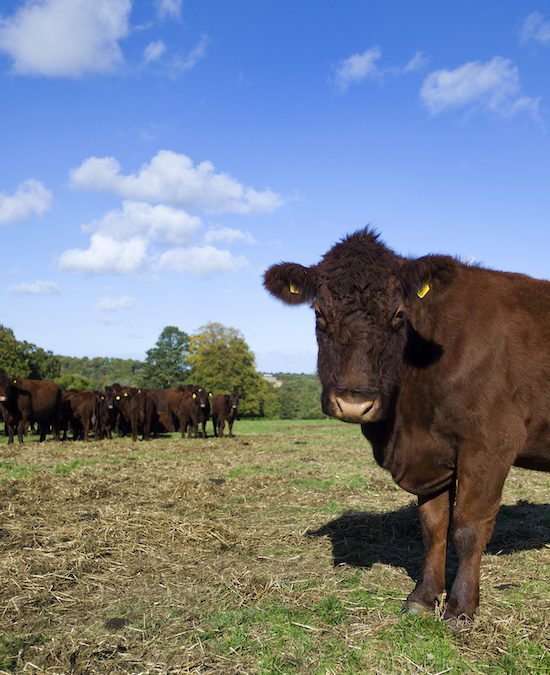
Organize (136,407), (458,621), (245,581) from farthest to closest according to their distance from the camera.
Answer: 1. (136,407)
2. (245,581)
3. (458,621)

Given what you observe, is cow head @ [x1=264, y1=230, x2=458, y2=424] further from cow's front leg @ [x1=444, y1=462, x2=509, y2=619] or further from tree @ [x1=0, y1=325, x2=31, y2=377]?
tree @ [x1=0, y1=325, x2=31, y2=377]

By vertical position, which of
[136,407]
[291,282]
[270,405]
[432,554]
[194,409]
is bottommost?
[270,405]

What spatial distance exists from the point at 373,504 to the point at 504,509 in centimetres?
179

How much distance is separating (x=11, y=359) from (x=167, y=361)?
2154cm

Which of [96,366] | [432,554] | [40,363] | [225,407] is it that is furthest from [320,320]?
[96,366]

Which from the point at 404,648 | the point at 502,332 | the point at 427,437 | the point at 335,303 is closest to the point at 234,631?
the point at 404,648

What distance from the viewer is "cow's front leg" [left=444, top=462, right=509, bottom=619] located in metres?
3.68

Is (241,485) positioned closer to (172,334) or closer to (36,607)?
(36,607)

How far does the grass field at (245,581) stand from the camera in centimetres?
326

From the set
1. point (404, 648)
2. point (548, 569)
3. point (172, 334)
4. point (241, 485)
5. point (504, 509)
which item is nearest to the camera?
point (404, 648)

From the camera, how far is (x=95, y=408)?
20.3 m

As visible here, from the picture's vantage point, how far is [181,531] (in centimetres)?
589

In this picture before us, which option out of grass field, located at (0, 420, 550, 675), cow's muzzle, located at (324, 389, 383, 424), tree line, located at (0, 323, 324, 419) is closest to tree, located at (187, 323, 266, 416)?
tree line, located at (0, 323, 324, 419)

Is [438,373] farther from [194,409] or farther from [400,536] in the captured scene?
[194,409]
